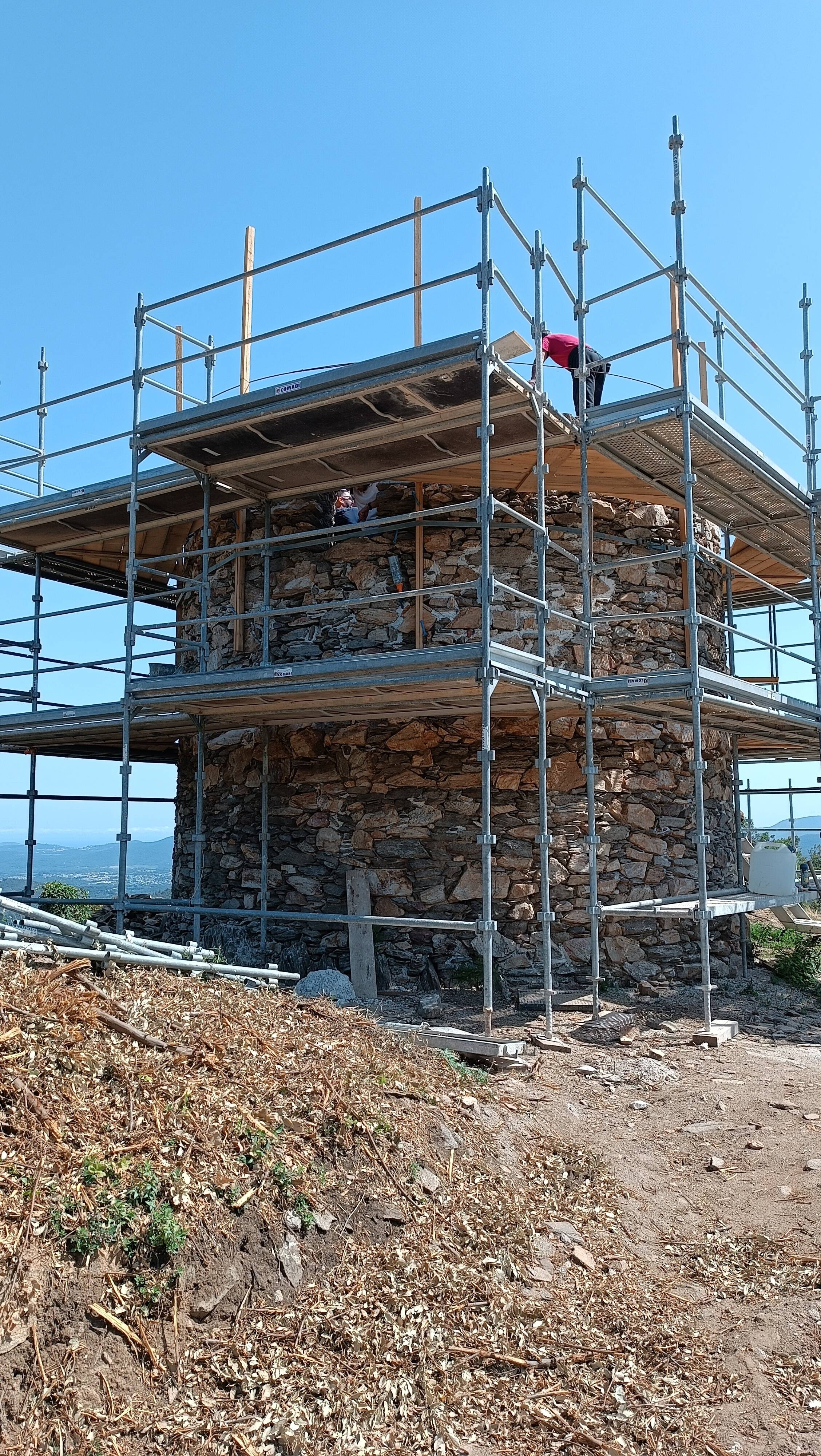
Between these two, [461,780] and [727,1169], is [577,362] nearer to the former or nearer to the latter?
[461,780]

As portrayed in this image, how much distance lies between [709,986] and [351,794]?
3.94 m

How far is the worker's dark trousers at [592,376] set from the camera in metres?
10.2

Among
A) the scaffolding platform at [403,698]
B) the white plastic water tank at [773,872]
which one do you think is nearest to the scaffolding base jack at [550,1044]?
the scaffolding platform at [403,698]

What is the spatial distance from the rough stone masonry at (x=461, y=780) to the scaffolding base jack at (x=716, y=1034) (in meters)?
1.29

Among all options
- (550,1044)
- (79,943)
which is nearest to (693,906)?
(550,1044)

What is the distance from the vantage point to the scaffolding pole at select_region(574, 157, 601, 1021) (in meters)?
9.45

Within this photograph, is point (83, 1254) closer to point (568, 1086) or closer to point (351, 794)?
point (568, 1086)

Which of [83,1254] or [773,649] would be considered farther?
[773,649]

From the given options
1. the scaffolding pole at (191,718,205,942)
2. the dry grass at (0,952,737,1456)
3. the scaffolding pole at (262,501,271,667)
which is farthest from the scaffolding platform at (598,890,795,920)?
the scaffolding pole at (262,501,271,667)

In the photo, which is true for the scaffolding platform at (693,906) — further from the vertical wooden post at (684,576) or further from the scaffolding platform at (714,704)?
the vertical wooden post at (684,576)

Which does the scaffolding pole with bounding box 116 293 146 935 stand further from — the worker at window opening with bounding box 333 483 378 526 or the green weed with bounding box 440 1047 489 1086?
the green weed with bounding box 440 1047 489 1086

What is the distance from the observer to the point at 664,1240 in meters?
5.13

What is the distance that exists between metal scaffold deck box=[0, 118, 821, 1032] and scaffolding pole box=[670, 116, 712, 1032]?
3cm

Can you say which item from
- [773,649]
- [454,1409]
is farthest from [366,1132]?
[773,649]
